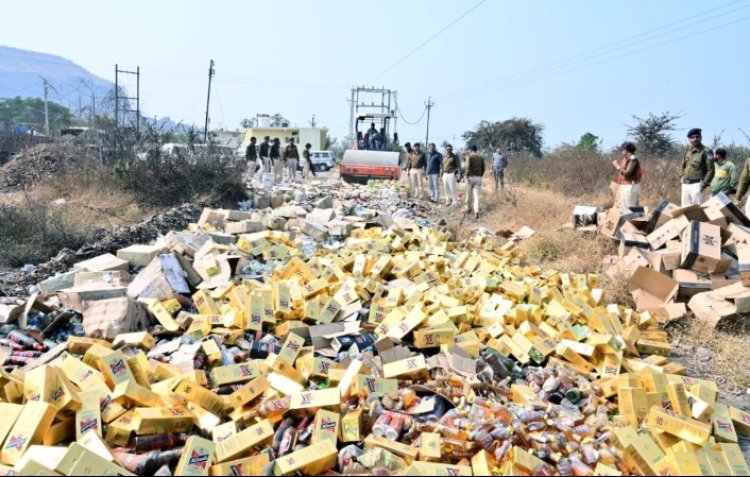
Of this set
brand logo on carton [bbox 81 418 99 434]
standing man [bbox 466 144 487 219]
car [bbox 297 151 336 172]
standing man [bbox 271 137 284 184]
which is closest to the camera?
brand logo on carton [bbox 81 418 99 434]

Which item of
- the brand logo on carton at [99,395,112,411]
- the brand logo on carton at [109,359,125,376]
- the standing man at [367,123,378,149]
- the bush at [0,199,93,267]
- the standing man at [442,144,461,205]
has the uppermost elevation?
the standing man at [367,123,378,149]

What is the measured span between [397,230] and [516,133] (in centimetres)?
2836

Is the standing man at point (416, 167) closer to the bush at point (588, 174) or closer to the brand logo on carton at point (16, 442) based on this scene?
the bush at point (588, 174)

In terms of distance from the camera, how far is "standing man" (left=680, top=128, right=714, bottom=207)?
705 cm

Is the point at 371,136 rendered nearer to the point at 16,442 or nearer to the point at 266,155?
the point at 266,155

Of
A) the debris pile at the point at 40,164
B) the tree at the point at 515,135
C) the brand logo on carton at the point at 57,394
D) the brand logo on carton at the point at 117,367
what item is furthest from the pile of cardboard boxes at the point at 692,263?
the tree at the point at 515,135

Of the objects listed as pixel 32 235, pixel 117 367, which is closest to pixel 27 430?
pixel 117 367

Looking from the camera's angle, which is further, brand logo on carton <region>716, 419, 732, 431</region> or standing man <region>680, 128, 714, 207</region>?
standing man <region>680, 128, 714, 207</region>

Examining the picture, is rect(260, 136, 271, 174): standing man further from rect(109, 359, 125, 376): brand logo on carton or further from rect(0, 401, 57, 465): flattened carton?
rect(0, 401, 57, 465): flattened carton

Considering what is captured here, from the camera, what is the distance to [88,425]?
8.88 ft

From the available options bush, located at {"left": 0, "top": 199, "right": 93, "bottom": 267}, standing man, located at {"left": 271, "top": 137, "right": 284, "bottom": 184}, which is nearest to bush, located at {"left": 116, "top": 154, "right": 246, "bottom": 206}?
bush, located at {"left": 0, "top": 199, "right": 93, "bottom": 267}

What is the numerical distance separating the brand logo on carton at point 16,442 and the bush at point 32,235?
4289 mm

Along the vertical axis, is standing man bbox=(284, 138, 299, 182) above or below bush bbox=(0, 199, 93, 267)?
above

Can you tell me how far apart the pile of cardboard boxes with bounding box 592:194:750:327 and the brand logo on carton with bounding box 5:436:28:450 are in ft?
16.1
